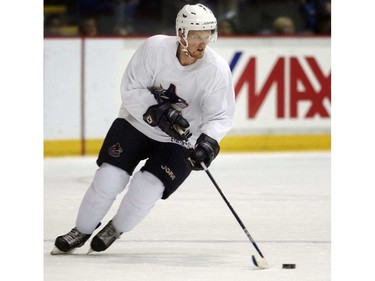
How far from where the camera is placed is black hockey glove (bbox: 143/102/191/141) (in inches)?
190

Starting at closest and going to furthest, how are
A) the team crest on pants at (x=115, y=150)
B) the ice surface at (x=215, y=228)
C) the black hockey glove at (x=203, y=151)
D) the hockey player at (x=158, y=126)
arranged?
the ice surface at (x=215, y=228) < the black hockey glove at (x=203, y=151) < the hockey player at (x=158, y=126) < the team crest on pants at (x=115, y=150)

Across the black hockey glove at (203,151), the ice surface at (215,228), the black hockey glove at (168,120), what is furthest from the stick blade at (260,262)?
the black hockey glove at (168,120)

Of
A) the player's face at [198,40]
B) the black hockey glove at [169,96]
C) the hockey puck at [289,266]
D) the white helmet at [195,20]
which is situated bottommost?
the hockey puck at [289,266]

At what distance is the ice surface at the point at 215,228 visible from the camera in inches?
182

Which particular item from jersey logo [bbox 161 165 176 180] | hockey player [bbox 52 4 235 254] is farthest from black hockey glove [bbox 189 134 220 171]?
jersey logo [bbox 161 165 176 180]

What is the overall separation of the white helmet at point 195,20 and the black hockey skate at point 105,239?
0.86 metres

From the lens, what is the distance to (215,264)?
4.80 meters

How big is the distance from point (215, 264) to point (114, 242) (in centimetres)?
74

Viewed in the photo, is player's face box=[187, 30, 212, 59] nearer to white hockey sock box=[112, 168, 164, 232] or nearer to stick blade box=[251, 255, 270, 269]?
white hockey sock box=[112, 168, 164, 232]

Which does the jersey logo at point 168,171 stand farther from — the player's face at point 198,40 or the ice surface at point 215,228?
the player's face at point 198,40

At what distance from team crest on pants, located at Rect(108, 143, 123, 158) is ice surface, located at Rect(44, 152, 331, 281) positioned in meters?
0.42

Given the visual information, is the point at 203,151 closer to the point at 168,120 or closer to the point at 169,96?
the point at 168,120

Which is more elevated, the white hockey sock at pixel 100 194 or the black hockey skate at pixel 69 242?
the white hockey sock at pixel 100 194
